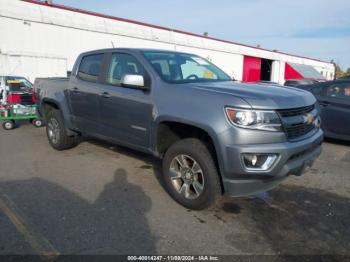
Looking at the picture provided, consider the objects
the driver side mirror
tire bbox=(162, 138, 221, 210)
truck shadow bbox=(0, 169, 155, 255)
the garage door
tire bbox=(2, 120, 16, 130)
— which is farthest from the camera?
the garage door

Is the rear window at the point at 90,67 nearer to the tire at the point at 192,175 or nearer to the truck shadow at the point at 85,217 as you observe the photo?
the truck shadow at the point at 85,217

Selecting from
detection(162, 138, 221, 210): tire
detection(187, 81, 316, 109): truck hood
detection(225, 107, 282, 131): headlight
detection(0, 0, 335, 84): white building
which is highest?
detection(0, 0, 335, 84): white building

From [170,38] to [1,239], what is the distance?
2134 cm

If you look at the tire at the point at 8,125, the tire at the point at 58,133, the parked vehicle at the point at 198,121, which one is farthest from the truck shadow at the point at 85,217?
the tire at the point at 8,125

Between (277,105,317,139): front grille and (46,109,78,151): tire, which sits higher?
(277,105,317,139): front grille

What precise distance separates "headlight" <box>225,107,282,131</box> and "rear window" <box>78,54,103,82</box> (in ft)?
8.88

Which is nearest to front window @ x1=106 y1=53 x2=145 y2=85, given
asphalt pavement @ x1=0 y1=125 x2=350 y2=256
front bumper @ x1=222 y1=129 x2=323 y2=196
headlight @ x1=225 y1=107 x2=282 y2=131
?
asphalt pavement @ x1=0 y1=125 x2=350 y2=256

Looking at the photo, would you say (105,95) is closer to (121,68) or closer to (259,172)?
(121,68)

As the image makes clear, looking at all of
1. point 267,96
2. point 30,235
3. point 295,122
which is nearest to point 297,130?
point 295,122

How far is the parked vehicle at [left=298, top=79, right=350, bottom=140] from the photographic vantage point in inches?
287

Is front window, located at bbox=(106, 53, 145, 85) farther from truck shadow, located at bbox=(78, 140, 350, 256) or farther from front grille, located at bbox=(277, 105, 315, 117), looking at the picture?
front grille, located at bbox=(277, 105, 315, 117)

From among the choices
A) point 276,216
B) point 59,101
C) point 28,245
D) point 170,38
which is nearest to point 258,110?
point 276,216

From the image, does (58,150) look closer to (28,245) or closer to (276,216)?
(28,245)

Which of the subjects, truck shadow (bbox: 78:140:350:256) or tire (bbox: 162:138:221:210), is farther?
tire (bbox: 162:138:221:210)
